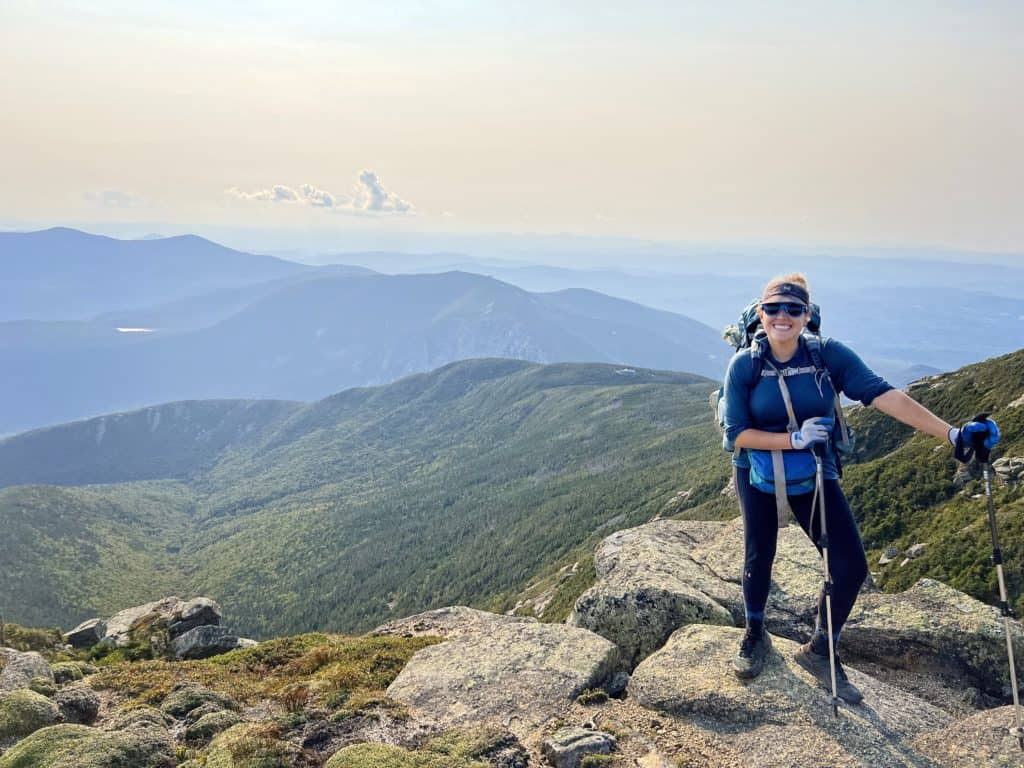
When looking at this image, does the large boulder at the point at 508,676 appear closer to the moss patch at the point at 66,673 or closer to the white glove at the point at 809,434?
the white glove at the point at 809,434

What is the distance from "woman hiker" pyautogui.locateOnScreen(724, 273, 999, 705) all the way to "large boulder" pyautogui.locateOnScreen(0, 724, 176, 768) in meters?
12.0

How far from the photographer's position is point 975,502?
130 ft

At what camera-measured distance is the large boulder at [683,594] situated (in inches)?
543

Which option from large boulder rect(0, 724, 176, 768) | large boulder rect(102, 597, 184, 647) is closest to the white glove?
large boulder rect(0, 724, 176, 768)

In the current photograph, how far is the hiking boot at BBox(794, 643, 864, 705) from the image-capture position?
9.84 metres

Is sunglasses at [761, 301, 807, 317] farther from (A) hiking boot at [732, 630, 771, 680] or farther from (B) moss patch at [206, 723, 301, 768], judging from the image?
(B) moss patch at [206, 723, 301, 768]

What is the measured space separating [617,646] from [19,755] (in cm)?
1230

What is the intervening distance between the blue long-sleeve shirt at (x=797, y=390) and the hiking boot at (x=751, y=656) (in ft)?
12.1

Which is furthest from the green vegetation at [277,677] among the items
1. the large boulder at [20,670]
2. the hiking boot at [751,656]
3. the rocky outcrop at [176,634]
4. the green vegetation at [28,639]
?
the green vegetation at [28,639]

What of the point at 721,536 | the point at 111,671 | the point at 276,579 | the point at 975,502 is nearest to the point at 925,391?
the point at 975,502

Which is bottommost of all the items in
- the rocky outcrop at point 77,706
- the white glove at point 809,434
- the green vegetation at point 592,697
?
the rocky outcrop at point 77,706

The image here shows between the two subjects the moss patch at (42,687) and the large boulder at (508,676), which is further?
the moss patch at (42,687)

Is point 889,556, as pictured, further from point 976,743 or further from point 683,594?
point 976,743

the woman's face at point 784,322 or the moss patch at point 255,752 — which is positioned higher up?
the woman's face at point 784,322
